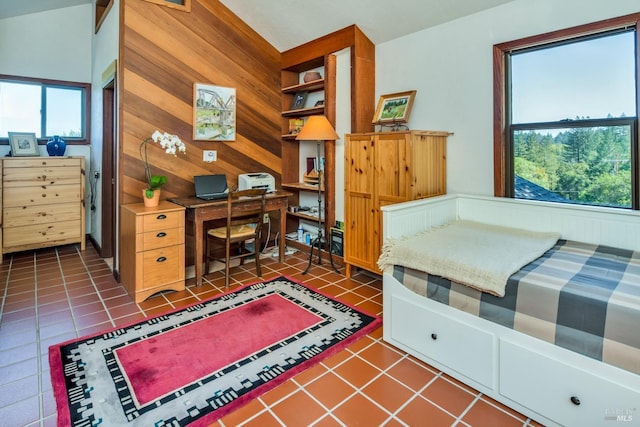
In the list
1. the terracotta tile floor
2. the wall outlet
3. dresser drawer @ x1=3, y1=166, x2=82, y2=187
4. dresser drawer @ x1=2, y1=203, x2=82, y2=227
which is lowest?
the terracotta tile floor

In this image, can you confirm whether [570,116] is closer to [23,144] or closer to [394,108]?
[394,108]

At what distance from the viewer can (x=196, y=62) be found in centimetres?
380

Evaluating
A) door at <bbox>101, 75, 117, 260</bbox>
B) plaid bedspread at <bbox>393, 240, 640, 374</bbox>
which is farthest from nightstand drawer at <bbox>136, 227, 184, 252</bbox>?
plaid bedspread at <bbox>393, 240, 640, 374</bbox>

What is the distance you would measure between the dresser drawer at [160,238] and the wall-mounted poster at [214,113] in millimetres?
1210

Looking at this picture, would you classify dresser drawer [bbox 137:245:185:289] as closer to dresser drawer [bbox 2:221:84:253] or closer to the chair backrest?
the chair backrest

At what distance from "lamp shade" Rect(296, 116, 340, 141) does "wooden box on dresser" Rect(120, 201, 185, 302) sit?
1395mm

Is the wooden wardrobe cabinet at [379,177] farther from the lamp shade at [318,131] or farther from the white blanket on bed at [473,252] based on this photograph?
the white blanket on bed at [473,252]

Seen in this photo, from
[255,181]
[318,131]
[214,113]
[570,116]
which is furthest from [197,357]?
[570,116]

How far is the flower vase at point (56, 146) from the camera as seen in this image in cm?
435

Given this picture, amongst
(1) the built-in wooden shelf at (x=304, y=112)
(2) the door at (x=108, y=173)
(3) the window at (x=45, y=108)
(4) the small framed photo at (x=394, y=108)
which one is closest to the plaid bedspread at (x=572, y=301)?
(4) the small framed photo at (x=394, y=108)

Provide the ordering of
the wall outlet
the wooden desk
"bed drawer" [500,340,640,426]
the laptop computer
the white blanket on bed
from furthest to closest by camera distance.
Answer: the wall outlet, the laptop computer, the wooden desk, the white blanket on bed, "bed drawer" [500,340,640,426]

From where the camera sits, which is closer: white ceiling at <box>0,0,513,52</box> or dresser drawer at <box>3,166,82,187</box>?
white ceiling at <box>0,0,513,52</box>

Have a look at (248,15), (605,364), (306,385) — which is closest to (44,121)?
(248,15)

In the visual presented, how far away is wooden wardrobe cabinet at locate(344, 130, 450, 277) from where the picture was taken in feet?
9.55
